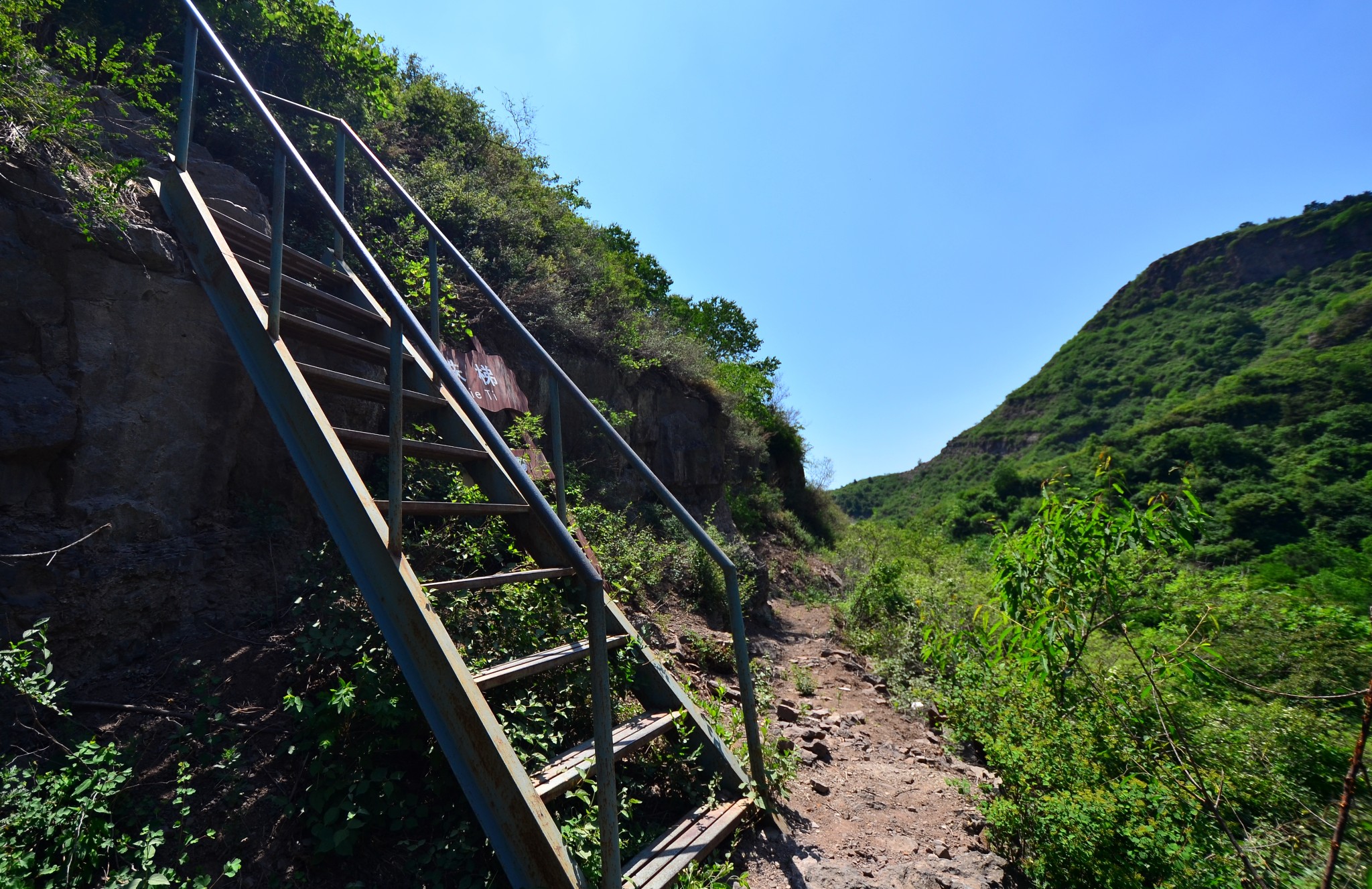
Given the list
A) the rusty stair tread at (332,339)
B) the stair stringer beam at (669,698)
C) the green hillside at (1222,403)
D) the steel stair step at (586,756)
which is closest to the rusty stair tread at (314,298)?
the rusty stair tread at (332,339)

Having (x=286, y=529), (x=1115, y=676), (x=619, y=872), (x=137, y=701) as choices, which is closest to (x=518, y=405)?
(x=286, y=529)

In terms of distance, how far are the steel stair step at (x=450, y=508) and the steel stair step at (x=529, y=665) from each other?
29 centimetres

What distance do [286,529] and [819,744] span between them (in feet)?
11.3

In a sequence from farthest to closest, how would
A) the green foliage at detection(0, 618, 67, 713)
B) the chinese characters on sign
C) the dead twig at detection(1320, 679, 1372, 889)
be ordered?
the chinese characters on sign < the green foliage at detection(0, 618, 67, 713) < the dead twig at detection(1320, 679, 1372, 889)

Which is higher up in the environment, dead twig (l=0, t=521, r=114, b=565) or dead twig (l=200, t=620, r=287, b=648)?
dead twig (l=0, t=521, r=114, b=565)

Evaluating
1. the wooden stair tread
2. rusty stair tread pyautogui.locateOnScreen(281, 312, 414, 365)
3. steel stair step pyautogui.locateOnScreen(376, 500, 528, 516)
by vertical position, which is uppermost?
rusty stair tread pyautogui.locateOnScreen(281, 312, 414, 365)

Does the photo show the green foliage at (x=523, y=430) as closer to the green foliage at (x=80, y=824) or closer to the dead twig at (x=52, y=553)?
the dead twig at (x=52, y=553)

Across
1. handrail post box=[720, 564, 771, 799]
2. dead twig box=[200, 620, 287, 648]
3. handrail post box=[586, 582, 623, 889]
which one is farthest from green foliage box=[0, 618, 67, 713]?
handrail post box=[720, 564, 771, 799]

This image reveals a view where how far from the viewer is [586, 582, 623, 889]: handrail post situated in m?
1.77

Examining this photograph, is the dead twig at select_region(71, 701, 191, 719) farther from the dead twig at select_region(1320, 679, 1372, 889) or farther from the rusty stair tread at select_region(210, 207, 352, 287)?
the dead twig at select_region(1320, 679, 1372, 889)

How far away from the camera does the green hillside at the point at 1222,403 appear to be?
68.7 ft

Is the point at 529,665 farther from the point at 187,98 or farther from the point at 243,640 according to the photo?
the point at 187,98

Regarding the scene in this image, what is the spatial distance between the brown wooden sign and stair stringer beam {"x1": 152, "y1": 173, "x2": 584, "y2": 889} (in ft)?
6.48

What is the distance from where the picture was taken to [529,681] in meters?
2.91
